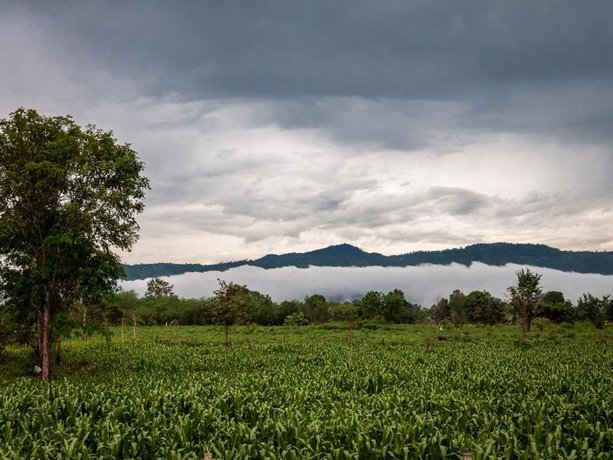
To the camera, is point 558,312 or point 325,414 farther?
point 558,312

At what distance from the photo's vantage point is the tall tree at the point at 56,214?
2414 cm

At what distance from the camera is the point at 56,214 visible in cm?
2550

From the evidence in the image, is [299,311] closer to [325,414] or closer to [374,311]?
[374,311]

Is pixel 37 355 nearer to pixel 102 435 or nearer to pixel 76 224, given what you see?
pixel 76 224

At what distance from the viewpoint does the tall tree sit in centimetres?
A: 2414

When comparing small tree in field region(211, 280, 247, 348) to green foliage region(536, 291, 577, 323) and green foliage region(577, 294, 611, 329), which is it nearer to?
green foliage region(577, 294, 611, 329)

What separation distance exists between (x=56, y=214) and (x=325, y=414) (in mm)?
19007

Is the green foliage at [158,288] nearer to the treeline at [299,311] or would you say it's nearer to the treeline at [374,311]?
the treeline at [299,311]

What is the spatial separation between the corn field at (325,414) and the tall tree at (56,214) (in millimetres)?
5050

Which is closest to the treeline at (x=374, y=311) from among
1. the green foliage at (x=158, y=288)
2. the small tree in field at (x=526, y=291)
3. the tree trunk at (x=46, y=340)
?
the small tree in field at (x=526, y=291)

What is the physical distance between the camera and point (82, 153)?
2466cm

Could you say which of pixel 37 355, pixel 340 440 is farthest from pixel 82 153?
pixel 340 440

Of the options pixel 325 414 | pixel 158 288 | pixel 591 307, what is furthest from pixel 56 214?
pixel 158 288

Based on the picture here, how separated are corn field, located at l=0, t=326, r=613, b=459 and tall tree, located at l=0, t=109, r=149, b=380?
16.6ft
